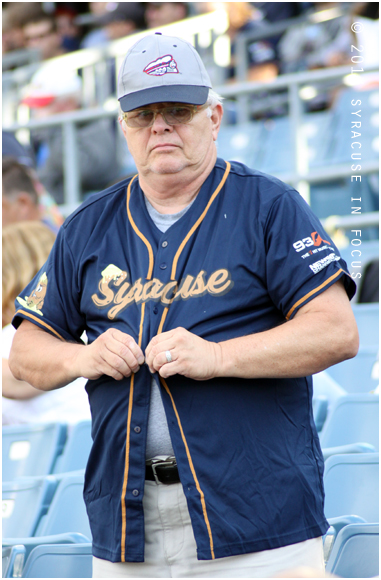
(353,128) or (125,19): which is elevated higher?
(125,19)

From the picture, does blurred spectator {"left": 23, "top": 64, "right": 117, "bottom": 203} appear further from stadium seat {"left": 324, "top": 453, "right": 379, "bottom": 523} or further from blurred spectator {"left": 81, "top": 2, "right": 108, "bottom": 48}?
stadium seat {"left": 324, "top": 453, "right": 379, "bottom": 523}

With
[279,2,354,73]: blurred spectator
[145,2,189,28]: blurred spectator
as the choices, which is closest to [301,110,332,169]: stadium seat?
[279,2,354,73]: blurred spectator

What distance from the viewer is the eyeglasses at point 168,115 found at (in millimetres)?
1834

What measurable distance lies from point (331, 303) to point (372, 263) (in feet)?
9.52

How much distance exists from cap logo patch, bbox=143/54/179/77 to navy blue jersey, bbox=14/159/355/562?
30 cm

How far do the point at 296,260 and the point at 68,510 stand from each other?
4.90 ft

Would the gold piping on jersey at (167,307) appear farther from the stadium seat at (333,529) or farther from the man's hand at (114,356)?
the stadium seat at (333,529)

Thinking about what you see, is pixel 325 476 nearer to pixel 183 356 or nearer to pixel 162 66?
pixel 183 356

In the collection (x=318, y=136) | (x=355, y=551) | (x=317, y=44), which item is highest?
(x=317, y=44)

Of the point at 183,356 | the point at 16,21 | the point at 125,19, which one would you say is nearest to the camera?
the point at 183,356

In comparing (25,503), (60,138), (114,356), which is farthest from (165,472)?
(60,138)

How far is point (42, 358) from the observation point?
1.84 metres

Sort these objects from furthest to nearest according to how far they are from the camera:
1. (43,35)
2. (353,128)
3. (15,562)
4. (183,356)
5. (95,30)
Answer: (95,30) → (43,35) → (353,128) → (15,562) → (183,356)

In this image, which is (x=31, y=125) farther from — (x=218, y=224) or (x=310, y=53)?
(x=218, y=224)
